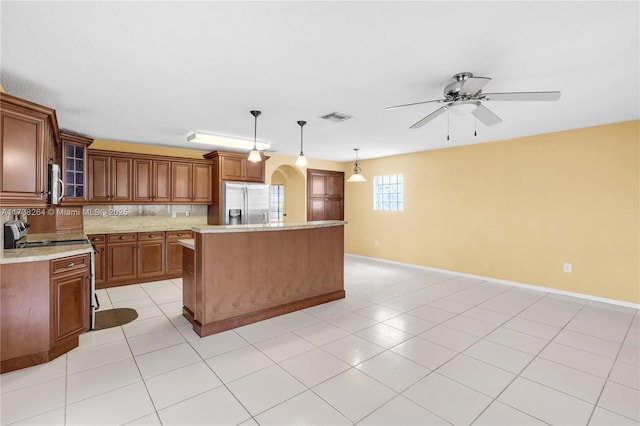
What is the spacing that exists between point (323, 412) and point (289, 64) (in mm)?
2491

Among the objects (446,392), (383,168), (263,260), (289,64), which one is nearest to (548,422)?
(446,392)

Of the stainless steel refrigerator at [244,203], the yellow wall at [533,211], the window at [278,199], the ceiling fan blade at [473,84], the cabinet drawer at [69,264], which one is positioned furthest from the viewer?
the window at [278,199]

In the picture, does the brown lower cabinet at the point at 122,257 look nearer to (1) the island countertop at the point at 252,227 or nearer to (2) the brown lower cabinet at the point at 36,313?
(2) the brown lower cabinet at the point at 36,313

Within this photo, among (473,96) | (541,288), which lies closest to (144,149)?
(473,96)

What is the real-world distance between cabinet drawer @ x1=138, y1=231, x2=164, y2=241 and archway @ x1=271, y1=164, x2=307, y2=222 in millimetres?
2943

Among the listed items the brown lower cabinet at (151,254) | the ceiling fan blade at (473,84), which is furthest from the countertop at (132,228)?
the ceiling fan blade at (473,84)

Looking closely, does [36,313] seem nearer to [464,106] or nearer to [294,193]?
[464,106]

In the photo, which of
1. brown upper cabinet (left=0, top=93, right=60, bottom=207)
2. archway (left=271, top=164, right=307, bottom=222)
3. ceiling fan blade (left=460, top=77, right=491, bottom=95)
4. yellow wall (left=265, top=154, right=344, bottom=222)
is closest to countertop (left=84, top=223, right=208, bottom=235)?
brown upper cabinet (left=0, top=93, right=60, bottom=207)

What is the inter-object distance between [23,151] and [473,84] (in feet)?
12.3

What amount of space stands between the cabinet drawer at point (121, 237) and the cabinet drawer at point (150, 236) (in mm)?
70

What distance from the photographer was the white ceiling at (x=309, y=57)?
1.75 m

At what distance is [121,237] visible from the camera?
471 centimetres

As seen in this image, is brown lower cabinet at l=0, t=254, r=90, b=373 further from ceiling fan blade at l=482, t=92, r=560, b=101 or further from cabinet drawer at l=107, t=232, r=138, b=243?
ceiling fan blade at l=482, t=92, r=560, b=101

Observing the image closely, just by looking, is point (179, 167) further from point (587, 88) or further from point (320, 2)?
point (587, 88)
